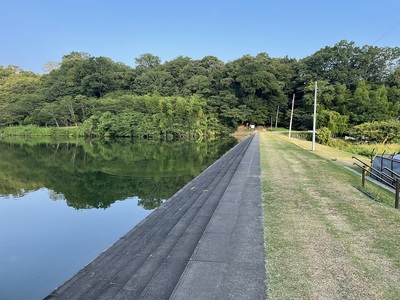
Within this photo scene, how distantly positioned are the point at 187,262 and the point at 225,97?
58.9 metres

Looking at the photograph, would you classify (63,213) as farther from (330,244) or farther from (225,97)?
(225,97)

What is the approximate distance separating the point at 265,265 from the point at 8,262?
5824 mm

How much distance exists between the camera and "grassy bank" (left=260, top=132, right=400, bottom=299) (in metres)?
3.34

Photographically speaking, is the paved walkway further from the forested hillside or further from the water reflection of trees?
the forested hillside

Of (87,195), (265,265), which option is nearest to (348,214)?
(265,265)

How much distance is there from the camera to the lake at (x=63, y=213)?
6.18 meters

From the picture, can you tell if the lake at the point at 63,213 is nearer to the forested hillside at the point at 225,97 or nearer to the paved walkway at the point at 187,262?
the paved walkway at the point at 187,262

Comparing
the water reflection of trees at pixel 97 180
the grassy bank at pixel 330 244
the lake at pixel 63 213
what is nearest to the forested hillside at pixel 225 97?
the water reflection of trees at pixel 97 180

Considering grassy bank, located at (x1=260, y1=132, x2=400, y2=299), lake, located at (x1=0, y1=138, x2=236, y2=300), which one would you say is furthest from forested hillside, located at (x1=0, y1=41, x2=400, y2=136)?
grassy bank, located at (x1=260, y1=132, x2=400, y2=299)

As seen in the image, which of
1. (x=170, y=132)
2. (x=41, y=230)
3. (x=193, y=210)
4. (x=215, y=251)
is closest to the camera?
(x=215, y=251)

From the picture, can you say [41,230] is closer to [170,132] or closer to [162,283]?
[162,283]

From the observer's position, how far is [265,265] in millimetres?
3846

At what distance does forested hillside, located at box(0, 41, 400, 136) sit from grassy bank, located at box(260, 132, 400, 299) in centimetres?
4329

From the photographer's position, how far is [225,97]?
202ft
